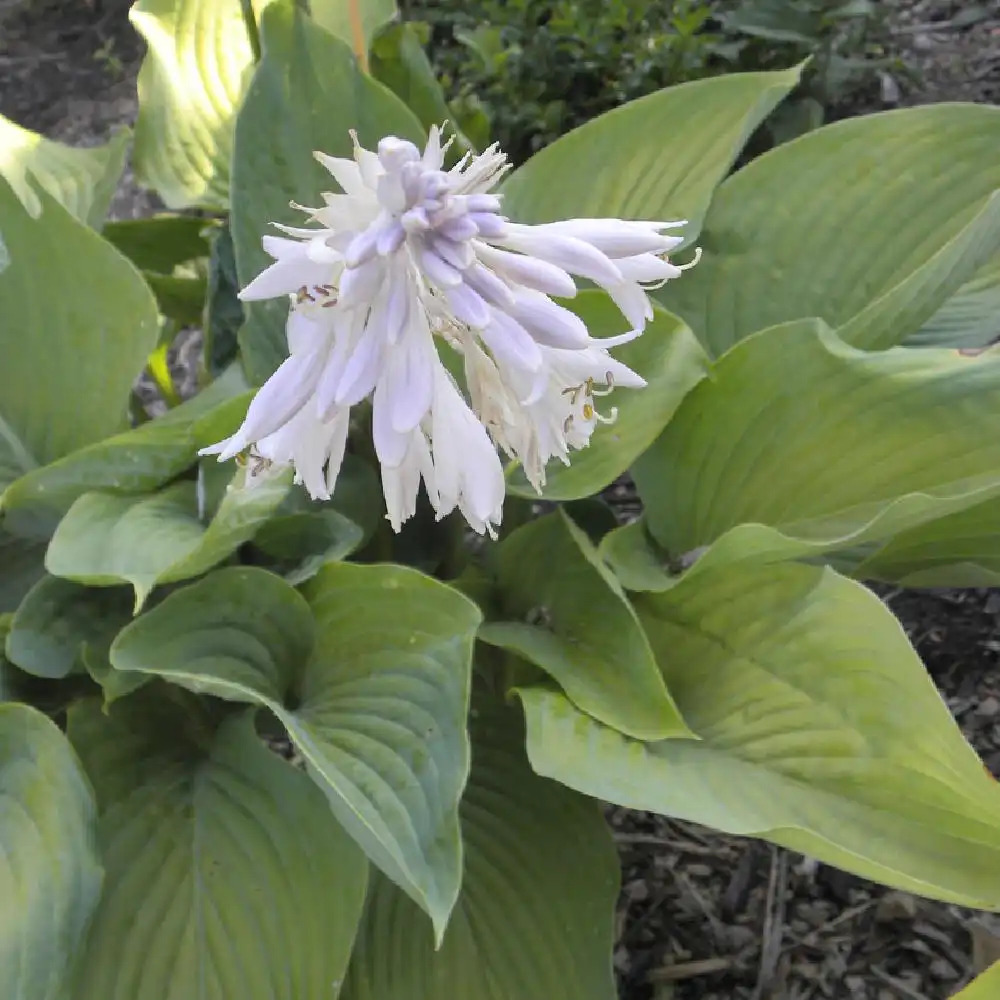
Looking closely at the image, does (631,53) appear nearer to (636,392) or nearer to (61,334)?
(636,392)

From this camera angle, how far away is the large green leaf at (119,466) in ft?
3.32

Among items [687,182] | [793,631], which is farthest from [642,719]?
[687,182]

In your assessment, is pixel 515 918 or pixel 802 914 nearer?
pixel 515 918

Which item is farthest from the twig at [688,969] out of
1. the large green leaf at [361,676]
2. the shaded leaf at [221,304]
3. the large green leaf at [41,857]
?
the shaded leaf at [221,304]

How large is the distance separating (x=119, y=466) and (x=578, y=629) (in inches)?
18.8

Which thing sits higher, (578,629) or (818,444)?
(818,444)

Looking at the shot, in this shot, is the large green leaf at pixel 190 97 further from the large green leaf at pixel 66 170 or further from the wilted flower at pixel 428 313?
the wilted flower at pixel 428 313

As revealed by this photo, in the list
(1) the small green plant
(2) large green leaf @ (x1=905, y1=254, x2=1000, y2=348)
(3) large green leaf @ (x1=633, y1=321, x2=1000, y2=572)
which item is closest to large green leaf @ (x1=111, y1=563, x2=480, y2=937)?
(3) large green leaf @ (x1=633, y1=321, x2=1000, y2=572)

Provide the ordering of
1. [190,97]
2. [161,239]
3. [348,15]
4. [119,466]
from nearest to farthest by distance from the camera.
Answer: [119,466]
[348,15]
[190,97]
[161,239]

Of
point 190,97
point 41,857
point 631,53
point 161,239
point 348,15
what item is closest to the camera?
point 41,857

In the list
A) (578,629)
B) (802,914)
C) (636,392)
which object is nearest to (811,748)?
(578,629)

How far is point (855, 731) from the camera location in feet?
2.79

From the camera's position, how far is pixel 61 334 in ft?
3.64

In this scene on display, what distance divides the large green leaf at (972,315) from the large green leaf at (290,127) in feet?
2.02
